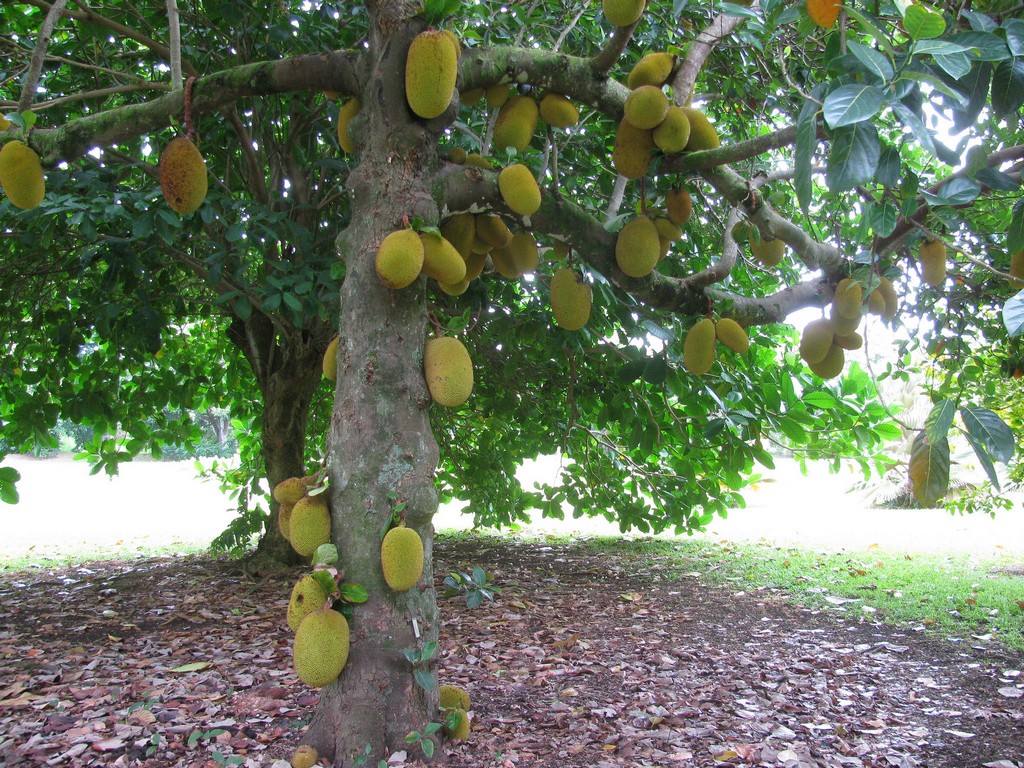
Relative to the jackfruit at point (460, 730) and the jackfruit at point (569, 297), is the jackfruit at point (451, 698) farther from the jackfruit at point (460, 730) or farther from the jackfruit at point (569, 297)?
the jackfruit at point (569, 297)

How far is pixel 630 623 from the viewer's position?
332 centimetres

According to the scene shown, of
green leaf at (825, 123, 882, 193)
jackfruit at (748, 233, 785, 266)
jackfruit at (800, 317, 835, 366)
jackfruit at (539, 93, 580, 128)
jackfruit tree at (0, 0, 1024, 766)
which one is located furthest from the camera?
jackfruit at (748, 233, 785, 266)

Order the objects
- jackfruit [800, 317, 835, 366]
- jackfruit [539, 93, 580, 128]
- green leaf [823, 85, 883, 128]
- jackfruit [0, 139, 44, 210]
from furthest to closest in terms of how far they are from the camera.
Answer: jackfruit [800, 317, 835, 366]
jackfruit [539, 93, 580, 128]
jackfruit [0, 139, 44, 210]
green leaf [823, 85, 883, 128]

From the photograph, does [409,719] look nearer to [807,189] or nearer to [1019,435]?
[807,189]

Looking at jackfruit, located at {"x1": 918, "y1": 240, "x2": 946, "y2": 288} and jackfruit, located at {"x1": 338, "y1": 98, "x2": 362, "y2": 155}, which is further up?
jackfruit, located at {"x1": 338, "y1": 98, "x2": 362, "y2": 155}

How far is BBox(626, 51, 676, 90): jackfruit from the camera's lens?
6.19 feet

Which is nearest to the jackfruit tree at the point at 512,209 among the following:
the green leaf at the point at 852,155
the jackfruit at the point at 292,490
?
the green leaf at the point at 852,155

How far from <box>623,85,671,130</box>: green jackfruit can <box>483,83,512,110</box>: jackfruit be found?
0.38 metres

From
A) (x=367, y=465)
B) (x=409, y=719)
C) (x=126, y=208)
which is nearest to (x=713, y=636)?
(x=409, y=719)

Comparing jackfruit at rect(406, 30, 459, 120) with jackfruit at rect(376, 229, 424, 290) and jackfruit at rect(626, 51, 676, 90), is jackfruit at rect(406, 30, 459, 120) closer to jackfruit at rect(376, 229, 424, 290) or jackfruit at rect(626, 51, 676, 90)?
jackfruit at rect(376, 229, 424, 290)

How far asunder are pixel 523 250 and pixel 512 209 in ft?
0.82

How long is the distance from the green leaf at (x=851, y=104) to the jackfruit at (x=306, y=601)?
1271 millimetres

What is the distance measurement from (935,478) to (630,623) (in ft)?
7.50

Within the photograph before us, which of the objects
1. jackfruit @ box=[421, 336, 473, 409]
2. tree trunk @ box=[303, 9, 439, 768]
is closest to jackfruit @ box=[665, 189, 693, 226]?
tree trunk @ box=[303, 9, 439, 768]
